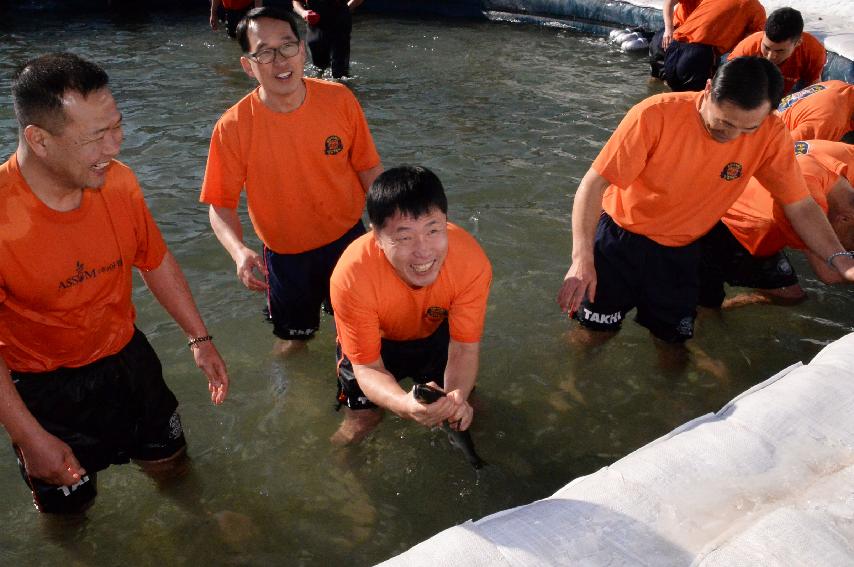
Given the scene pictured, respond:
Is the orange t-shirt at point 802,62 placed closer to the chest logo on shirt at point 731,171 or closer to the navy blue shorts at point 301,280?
the chest logo on shirt at point 731,171

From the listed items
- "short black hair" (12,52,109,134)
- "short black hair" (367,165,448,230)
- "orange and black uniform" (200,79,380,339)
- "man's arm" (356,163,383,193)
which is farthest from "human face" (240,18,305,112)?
"short black hair" (12,52,109,134)

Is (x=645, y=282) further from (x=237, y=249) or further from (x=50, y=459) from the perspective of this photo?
(x=50, y=459)

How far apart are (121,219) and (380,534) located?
163cm

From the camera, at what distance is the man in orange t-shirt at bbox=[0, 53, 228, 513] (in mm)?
2365

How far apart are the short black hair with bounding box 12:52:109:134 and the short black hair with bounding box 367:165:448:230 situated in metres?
0.97

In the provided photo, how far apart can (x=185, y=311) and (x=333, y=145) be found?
3.58 feet

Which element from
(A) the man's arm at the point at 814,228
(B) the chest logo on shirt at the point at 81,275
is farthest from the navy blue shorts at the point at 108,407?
(A) the man's arm at the point at 814,228

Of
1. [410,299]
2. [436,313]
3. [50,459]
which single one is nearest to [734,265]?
[436,313]

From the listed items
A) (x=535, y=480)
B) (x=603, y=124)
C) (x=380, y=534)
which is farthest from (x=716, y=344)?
(x=603, y=124)

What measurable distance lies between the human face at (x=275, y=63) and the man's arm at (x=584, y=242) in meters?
1.39

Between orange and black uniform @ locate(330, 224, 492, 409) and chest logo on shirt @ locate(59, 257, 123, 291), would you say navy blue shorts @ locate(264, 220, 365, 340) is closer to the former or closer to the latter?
orange and black uniform @ locate(330, 224, 492, 409)

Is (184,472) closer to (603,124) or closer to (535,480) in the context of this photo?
(535,480)

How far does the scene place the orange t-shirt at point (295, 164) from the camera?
3.49m

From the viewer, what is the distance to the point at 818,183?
13.3 feet
